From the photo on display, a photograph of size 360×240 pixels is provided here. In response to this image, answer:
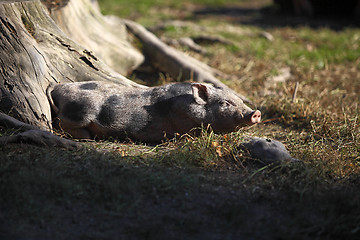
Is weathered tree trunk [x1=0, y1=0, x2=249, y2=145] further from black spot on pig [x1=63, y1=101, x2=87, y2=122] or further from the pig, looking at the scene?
the pig

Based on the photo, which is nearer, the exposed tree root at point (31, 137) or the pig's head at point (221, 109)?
the exposed tree root at point (31, 137)

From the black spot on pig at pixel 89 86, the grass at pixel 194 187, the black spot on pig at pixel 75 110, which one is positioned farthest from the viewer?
the black spot on pig at pixel 89 86

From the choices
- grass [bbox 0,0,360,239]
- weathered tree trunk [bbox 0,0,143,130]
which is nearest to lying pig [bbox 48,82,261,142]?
grass [bbox 0,0,360,239]

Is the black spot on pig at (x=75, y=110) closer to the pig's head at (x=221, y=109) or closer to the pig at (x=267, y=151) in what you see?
the pig's head at (x=221, y=109)

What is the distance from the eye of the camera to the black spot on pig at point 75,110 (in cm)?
385

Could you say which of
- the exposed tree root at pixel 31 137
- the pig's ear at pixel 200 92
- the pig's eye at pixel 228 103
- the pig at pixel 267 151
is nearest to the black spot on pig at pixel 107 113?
the exposed tree root at pixel 31 137

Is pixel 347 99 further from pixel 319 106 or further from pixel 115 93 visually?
pixel 115 93

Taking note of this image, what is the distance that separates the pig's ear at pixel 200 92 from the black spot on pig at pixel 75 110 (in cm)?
106

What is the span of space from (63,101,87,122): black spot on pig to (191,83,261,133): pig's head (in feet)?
3.53

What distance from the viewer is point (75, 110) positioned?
3.87 metres

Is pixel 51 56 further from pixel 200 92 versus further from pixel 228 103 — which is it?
pixel 228 103

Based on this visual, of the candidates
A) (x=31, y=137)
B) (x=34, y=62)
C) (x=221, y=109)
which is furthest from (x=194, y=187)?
(x=34, y=62)

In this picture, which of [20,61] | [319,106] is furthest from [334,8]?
[20,61]

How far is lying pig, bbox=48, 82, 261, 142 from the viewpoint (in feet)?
12.4
